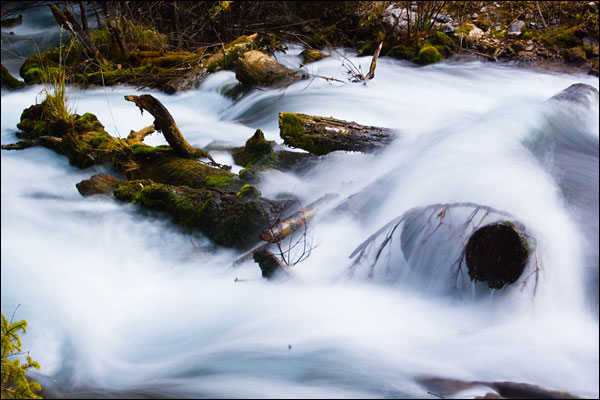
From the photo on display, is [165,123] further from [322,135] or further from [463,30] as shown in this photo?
[463,30]

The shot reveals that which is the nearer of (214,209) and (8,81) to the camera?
(214,209)

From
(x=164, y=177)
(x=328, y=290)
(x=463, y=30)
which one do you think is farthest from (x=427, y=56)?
(x=328, y=290)

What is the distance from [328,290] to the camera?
3.79 m

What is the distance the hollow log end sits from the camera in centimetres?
341

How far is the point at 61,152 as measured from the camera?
18.7ft

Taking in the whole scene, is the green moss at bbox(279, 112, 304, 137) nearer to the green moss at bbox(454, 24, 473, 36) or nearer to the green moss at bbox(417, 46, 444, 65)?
the green moss at bbox(417, 46, 444, 65)

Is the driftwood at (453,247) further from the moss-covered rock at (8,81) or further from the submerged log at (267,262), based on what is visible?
the moss-covered rock at (8,81)

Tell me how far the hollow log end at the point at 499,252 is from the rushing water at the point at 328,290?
0.37 feet

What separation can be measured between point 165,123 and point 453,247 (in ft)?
9.33

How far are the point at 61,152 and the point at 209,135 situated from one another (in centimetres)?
158

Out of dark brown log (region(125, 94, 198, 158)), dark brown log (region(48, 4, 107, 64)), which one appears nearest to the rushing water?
dark brown log (region(125, 94, 198, 158))

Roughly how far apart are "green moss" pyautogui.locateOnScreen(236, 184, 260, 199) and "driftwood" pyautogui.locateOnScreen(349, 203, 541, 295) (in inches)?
38.7

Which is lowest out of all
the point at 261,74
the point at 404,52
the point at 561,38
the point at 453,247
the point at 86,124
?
the point at 453,247

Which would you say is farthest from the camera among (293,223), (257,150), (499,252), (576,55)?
(576,55)
